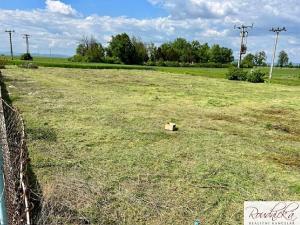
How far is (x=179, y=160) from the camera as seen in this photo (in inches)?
306

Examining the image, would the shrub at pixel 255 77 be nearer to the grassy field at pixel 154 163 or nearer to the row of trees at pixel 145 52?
the grassy field at pixel 154 163

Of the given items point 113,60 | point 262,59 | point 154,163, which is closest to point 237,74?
point 154,163

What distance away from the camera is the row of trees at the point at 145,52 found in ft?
268

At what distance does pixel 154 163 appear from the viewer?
24.4ft

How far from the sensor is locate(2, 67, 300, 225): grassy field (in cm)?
528

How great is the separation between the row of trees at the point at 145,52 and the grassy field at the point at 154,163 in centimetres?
6875

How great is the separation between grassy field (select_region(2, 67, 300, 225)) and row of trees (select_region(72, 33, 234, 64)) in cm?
6875

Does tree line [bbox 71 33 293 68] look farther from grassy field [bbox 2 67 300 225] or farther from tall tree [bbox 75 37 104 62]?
grassy field [bbox 2 67 300 225]

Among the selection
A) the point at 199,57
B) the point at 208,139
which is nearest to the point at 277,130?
the point at 208,139

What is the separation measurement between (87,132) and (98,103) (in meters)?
5.52

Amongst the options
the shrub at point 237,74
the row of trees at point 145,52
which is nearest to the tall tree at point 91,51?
the row of trees at point 145,52

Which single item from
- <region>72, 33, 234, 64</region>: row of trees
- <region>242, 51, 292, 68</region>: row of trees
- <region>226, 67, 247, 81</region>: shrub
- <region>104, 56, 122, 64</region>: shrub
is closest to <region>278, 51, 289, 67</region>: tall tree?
<region>242, 51, 292, 68</region>: row of trees

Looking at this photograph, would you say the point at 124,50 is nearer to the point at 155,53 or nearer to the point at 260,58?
the point at 155,53

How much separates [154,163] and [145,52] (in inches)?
3291
